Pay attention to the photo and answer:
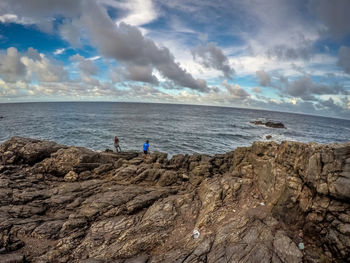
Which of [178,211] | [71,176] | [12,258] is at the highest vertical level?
[71,176]

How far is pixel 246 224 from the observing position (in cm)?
1077

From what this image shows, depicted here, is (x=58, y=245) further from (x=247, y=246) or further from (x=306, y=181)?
(x=306, y=181)

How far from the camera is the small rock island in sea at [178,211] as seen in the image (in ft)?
30.3

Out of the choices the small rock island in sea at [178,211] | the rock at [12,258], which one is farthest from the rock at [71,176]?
the rock at [12,258]

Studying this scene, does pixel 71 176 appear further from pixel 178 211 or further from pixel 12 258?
pixel 178 211

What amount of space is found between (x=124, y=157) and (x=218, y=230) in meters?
15.0

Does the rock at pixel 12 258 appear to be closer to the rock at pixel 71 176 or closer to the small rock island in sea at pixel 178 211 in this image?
the small rock island in sea at pixel 178 211

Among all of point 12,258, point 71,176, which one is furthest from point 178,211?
point 71,176

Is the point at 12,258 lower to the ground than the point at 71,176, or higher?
lower

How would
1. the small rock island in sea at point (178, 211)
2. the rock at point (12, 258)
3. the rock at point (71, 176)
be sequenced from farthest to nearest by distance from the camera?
the rock at point (71, 176)
the rock at point (12, 258)
the small rock island in sea at point (178, 211)

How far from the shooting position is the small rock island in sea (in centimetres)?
925

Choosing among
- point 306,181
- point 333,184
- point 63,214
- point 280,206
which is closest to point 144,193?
point 63,214

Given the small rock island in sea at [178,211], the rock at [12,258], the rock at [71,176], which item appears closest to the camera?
the small rock island in sea at [178,211]

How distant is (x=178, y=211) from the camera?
13641 millimetres
